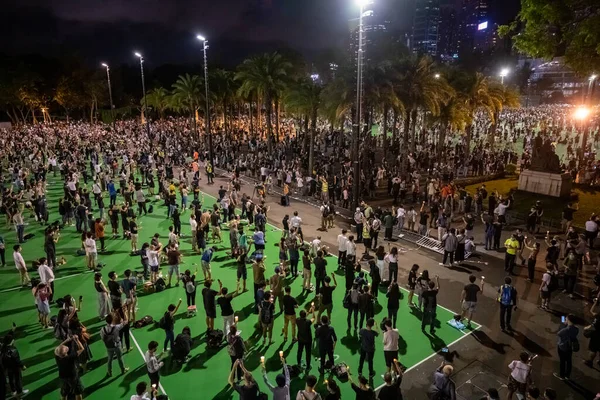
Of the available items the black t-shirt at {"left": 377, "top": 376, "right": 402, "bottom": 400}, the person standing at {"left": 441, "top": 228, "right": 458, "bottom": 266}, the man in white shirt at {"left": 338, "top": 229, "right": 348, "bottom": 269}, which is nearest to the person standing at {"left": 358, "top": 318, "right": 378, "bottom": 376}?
the black t-shirt at {"left": 377, "top": 376, "right": 402, "bottom": 400}

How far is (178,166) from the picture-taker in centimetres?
3781

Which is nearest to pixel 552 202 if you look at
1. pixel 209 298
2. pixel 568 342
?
pixel 568 342

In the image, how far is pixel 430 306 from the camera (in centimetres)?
1108

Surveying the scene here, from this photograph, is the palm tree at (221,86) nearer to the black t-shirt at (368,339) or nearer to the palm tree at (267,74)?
the palm tree at (267,74)

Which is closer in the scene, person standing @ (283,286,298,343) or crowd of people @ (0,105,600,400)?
crowd of people @ (0,105,600,400)

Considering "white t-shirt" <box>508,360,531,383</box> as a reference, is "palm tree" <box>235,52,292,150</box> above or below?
above

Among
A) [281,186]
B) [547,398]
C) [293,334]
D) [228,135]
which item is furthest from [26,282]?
[228,135]

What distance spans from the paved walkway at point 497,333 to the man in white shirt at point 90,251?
10.9 meters

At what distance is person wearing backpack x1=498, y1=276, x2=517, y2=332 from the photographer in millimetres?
10961

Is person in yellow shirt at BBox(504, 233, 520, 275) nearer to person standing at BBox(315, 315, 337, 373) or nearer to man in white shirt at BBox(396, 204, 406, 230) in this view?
man in white shirt at BBox(396, 204, 406, 230)

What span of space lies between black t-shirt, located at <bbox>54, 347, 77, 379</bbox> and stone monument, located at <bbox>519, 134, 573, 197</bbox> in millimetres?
26265

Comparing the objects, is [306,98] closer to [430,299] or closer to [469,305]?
[469,305]

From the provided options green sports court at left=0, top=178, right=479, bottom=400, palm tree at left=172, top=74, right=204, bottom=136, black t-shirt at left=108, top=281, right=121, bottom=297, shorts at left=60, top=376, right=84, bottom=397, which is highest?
palm tree at left=172, top=74, right=204, bottom=136

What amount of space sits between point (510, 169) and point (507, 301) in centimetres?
2691
